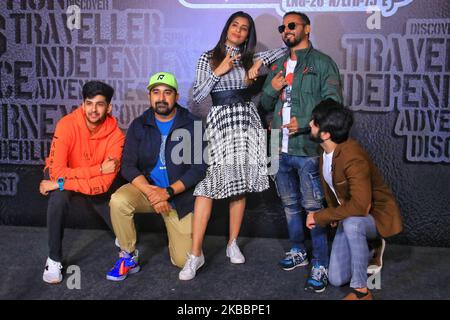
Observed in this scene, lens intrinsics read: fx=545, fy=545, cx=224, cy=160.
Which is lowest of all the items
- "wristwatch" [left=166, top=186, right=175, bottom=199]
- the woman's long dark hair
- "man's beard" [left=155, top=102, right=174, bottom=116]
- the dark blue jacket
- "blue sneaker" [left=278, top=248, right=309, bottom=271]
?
"blue sneaker" [left=278, top=248, right=309, bottom=271]

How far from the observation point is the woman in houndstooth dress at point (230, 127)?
340 cm

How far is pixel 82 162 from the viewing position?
11.5 feet

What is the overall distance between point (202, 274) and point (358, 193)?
113cm

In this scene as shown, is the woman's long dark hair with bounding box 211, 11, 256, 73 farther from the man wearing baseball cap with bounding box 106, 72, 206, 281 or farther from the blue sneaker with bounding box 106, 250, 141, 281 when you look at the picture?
the blue sneaker with bounding box 106, 250, 141, 281

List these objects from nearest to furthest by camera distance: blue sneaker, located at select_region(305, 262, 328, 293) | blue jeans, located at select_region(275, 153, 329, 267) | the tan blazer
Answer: the tan blazer
blue sneaker, located at select_region(305, 262, 328, 293)
blue jeans, located at select_region(275, 153, 329, 267)

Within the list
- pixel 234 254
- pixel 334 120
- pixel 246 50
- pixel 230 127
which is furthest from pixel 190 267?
pixel 246 50

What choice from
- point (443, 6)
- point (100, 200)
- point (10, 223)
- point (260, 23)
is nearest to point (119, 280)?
point (100, 200)

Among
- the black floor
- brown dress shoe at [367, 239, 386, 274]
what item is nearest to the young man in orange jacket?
the black floor

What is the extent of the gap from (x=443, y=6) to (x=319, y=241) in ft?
6.16

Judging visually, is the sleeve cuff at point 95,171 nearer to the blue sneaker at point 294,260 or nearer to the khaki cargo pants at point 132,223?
the khaki cargo pants at point 132,223

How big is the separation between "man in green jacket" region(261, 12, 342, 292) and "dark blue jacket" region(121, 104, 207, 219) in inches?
20.9

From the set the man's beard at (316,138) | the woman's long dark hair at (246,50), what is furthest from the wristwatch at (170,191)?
the man's beard at (316,138)

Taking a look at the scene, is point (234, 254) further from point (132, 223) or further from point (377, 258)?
point (377, 258)

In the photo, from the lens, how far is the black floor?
3104 mm
